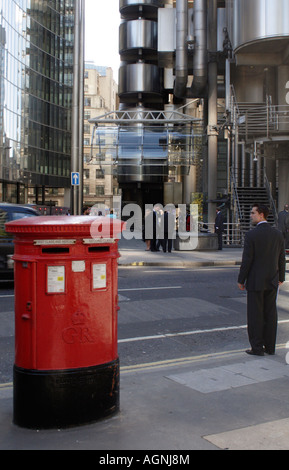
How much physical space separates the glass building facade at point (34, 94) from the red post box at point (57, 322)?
149 feet

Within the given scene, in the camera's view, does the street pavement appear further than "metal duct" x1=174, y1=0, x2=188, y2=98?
No

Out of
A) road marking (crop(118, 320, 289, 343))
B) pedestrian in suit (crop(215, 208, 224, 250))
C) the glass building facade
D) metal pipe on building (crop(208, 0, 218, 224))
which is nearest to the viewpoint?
road marking (crop(118, 320, 289, 343))

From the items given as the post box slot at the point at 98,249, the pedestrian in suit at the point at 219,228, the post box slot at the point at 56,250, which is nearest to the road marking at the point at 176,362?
the post box slot at the point at 98,249

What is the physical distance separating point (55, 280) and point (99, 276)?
0.36m

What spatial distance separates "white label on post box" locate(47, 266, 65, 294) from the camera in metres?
4.04

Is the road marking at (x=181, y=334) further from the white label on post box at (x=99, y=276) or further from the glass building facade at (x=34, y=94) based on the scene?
the glass building facade at (x=34, y=94)

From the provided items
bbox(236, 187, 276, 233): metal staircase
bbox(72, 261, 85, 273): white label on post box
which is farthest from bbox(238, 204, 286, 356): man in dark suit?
bbox(236, 187, 276, 233): metal staircase

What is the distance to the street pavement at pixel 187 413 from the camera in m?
3.78

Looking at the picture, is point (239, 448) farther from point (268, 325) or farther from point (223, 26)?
point (223, 26)

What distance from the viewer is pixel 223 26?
32.7 metres

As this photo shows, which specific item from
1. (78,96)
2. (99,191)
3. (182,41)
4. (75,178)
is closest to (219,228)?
(75,178)

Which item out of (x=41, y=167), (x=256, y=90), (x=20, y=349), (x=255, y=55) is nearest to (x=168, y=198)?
(x=41, y=167)

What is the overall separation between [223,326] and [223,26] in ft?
93.0

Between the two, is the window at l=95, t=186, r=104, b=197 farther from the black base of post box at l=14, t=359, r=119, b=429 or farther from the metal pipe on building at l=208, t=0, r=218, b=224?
the black base of post box at l=14, t=359, r=119, b=429
